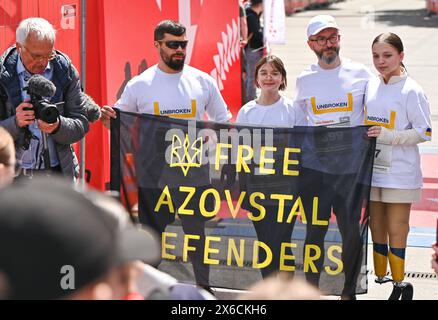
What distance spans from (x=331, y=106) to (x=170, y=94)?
1.07 metres

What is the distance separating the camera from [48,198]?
72.4 inches

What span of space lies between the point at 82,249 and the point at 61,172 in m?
4.16

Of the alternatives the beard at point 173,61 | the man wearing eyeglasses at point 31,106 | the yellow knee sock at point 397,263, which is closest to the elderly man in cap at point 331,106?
the yellow knee sock at point 397,263

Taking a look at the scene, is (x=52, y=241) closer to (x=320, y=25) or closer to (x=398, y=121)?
(x=398, y=121)

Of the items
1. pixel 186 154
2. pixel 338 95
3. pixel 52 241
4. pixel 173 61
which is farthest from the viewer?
pixel 173 61

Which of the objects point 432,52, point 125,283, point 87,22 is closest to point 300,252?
point 87,22

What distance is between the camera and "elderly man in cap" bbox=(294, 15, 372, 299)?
5.92 m

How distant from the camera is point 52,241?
1.80 m

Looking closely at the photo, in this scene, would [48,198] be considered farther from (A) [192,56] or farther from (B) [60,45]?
(A) [192,56]

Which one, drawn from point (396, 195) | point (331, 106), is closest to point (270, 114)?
point (331, 106)

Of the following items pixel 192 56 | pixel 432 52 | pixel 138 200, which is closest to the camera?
pixel 138 200

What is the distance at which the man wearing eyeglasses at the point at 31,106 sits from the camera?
5.67 m

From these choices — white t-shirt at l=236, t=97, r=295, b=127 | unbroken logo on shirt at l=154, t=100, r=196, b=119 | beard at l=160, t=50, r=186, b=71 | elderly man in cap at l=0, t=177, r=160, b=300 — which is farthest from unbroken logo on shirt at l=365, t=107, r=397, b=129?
elderly man in cap at l=0, t=177, r=160, b=300

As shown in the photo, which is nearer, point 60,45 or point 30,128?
point 30,128
